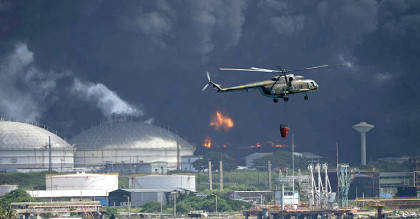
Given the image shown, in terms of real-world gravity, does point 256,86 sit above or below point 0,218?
above

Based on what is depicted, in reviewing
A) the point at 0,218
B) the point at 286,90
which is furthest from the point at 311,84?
the point at 0,218

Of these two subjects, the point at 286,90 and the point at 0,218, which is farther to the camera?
the point at 0,218

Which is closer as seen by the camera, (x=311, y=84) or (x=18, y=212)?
(x=311, y=84)

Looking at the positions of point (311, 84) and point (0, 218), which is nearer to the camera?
point (311, 84)

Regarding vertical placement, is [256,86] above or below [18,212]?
above

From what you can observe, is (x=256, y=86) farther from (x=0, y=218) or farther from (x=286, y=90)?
(x=0, y=218)

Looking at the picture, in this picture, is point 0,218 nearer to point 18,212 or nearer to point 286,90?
point 18,212

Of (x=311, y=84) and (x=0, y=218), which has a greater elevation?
(x=311, y=84)

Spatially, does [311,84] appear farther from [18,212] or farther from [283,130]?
[18,212]

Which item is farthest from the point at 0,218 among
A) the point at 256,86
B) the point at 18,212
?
the point at 256,86
